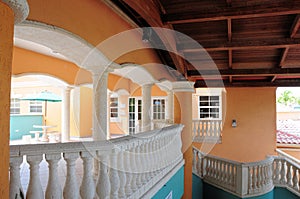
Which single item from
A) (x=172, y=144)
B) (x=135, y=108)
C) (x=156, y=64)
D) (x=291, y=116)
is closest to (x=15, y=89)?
(x=135, y=108)

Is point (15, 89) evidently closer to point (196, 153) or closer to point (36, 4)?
point (196, 153)

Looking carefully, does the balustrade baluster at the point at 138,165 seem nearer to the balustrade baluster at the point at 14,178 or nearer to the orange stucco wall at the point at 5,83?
the balustrade baluster at the point at 14,178

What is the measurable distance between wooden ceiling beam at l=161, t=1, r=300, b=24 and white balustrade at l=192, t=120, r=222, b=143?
18.9 feet

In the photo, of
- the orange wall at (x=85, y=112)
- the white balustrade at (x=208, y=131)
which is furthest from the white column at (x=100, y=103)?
the orange wall at (x=85, y=112)

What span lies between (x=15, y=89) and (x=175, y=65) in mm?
9733

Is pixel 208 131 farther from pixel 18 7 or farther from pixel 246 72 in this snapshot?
pixel 18 7

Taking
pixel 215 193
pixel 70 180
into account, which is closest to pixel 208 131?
pixel 215 193

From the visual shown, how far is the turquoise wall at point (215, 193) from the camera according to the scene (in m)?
6.10

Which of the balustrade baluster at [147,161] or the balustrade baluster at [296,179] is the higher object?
the balustrade baluster at [147,161]

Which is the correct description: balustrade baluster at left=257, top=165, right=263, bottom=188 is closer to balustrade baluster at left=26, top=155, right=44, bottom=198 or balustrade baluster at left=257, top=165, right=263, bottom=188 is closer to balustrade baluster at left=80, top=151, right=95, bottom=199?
balustrade baluster at left=80, top=151, right=95, bottom=199

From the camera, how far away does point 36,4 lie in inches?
79.4

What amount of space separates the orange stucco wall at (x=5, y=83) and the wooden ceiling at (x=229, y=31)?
1885 millimetres

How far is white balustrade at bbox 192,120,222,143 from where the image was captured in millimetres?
8680

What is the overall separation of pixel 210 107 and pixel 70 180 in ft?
29.0
